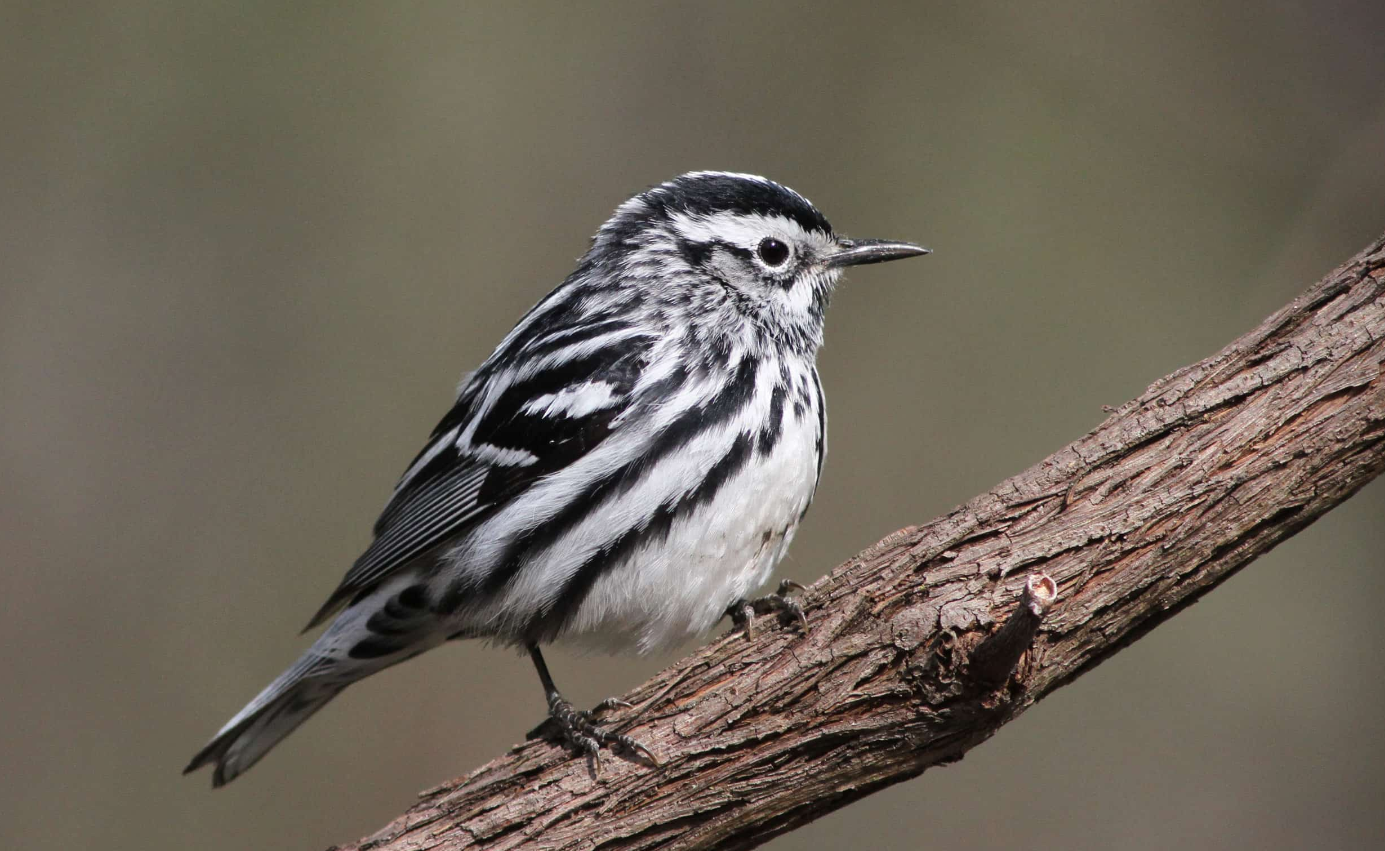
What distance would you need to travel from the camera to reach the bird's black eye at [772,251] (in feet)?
13.3

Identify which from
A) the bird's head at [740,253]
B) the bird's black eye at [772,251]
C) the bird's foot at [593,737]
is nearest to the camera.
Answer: the bird's foot at [593,737]

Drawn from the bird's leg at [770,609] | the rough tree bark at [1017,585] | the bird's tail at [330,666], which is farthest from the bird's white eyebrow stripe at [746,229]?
the bird's tail at [330,666]

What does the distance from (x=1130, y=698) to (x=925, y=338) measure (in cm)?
231

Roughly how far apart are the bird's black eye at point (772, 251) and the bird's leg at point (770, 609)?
1237 millimetres

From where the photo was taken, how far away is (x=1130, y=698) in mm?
6055

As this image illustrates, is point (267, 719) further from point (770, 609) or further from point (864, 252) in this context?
point (864, 252)

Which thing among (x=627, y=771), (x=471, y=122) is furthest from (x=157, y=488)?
(x=627, y=771)

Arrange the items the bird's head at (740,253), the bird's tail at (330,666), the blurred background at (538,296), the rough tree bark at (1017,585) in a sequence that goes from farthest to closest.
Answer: the blurred background at (538,296)
the bird's head at (740,253)
the bird's tail at (330,666)
the rough tree bark at (1017,585)

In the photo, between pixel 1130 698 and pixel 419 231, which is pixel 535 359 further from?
pixel 1130 698

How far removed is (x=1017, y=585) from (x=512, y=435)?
173cm

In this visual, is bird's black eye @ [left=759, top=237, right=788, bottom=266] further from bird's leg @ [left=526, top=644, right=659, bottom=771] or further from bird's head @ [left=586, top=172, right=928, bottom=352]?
bird's leg @ [left=526, top=644, right=659, bottom=771]

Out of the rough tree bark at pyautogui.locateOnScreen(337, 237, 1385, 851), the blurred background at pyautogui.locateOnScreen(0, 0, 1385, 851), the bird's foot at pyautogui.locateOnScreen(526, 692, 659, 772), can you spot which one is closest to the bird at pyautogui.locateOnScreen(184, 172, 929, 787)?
the bird's foot at pyautogui.locateOnScreen(526, 692, 659, 772)

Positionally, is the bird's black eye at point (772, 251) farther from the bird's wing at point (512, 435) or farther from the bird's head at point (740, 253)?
the bird's wing at point (512, 435)

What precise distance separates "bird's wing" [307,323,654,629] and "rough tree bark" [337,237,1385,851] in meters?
0.94
